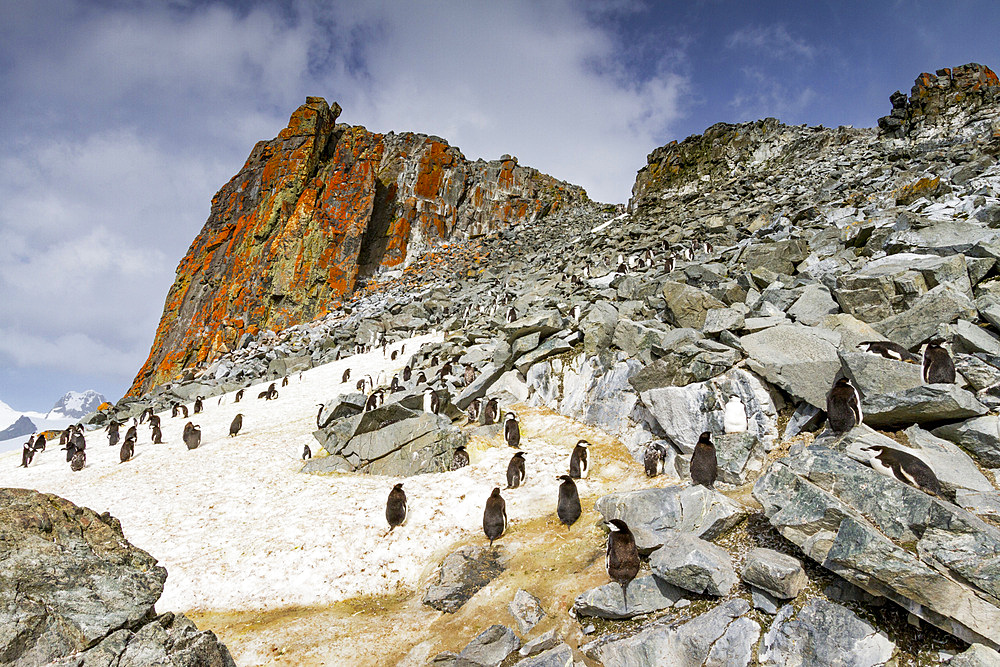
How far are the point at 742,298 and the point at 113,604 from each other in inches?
604

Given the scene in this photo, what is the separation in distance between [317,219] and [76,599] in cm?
5243

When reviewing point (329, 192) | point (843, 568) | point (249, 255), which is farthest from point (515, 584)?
point (329, 192)

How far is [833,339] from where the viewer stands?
9.62 m

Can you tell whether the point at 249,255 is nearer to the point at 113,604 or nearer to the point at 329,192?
the point at 329,192

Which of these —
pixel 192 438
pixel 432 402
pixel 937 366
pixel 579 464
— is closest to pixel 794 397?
pixel 937 366

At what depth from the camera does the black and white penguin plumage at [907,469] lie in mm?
5516

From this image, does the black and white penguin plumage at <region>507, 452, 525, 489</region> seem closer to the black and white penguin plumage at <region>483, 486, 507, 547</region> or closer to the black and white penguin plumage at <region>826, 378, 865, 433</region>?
the black and white penguin plumage at <region>483, 486, 507, 547</region>

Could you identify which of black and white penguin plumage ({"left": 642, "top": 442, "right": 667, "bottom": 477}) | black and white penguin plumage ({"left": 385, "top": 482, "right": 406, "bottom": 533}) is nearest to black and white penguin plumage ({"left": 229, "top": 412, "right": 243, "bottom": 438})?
black and white penguin plumage ({"left": 385, "top": 482, "right": 406, "bottom": 533})

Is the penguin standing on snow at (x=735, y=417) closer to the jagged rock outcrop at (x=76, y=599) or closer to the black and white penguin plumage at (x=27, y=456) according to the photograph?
the jagged rock outcrop at (x=76, y=599)

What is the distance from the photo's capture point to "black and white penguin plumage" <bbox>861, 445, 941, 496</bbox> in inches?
217

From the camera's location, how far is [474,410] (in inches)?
592

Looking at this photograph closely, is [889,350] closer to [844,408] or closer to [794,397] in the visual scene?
[794,397]

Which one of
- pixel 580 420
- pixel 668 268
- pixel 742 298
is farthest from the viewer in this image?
pixel 668 268

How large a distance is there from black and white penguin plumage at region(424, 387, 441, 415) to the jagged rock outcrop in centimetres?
1027
